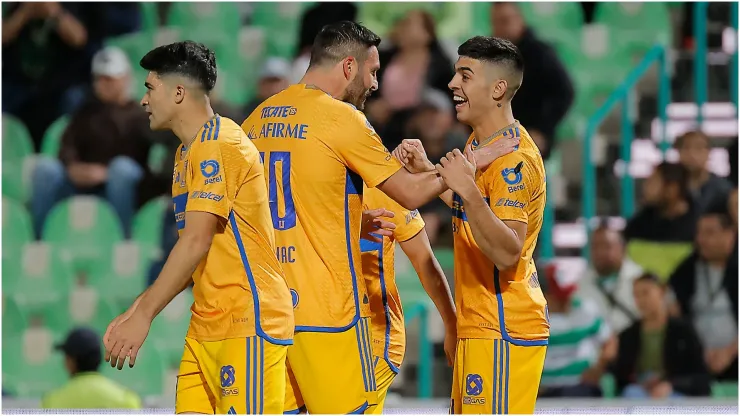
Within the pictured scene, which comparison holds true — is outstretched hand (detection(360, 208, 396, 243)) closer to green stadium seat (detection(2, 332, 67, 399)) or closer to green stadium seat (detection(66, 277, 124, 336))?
green stadium seat (detection(66, 277, 124, 336))

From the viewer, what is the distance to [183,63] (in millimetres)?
4363

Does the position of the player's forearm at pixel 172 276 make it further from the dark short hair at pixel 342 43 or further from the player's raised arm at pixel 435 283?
the player's raised arm at pixel 435 283

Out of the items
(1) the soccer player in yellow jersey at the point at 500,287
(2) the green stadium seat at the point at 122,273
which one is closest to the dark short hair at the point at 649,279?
(2) the green stadium seat at the point at 122,273

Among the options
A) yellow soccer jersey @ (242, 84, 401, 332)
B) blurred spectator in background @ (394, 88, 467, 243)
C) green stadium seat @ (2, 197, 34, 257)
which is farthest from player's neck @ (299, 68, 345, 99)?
green stadium seat @ (2, 197, 34, 257)

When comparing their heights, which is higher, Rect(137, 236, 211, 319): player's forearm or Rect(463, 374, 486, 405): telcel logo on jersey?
Rect(137, 236, 211, 319): player's forearm

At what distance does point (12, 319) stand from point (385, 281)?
509cm

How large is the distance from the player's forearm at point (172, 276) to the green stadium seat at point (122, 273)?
537 centimetres

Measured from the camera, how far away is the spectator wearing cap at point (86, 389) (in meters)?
6.96

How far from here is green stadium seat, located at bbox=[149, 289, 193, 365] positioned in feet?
29.9

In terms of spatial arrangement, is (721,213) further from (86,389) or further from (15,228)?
(15,228)

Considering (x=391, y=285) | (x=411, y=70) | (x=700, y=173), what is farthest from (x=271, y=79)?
(x=391, y=285)

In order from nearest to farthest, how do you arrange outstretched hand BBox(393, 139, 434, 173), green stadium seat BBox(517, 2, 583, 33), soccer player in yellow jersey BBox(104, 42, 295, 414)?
soccer player in yellow jersey BBox(104, 42, 295, 414) < outstretched hand BBox(393, 139, 434, 173) < green stadium seat BBox(517, 2, 583, 33)

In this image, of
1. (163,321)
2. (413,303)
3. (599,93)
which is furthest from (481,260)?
(599,93)

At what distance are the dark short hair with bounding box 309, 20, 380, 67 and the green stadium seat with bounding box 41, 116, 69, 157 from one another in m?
5.51
